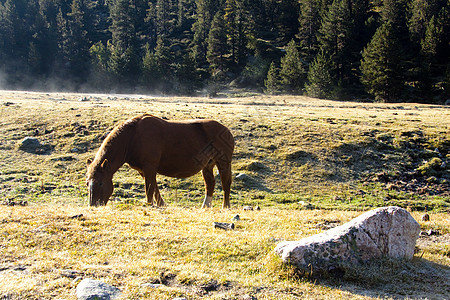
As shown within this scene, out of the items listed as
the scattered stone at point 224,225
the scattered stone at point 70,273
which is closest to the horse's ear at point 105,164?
the scattered stone at point 224,225

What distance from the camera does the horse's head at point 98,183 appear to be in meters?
10.1

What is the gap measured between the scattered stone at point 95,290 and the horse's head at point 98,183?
5297 millimetres

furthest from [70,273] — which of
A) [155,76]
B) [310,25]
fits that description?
[310,25]

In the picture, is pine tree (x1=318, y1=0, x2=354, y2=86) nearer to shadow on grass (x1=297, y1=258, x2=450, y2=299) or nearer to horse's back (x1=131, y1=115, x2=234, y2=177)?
horse's back (x1=131, y1=115, x2=234, y2=177)

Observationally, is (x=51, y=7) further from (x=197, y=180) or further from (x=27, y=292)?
(x=27, y=292)

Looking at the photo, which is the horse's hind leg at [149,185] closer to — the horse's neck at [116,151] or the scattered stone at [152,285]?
the horse's neck at [116,151]

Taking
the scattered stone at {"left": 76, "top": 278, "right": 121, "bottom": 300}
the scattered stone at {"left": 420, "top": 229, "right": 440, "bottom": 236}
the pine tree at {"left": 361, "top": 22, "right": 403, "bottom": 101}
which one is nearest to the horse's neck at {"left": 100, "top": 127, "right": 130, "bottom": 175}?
the scattered stone at {"left": 76, "top": 278, "right": 121, "bottom": 300}

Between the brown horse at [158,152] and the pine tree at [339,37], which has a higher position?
the pine tree at [339,37]

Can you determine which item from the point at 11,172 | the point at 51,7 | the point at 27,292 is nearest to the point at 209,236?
the point at 27,292

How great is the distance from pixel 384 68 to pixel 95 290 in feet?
231

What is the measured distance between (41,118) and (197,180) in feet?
46.8

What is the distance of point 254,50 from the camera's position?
321 feet

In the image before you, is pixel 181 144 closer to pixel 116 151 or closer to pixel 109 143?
pixel 116 151

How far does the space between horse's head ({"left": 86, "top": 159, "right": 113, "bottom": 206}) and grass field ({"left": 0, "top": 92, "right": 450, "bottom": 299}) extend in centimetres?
73
